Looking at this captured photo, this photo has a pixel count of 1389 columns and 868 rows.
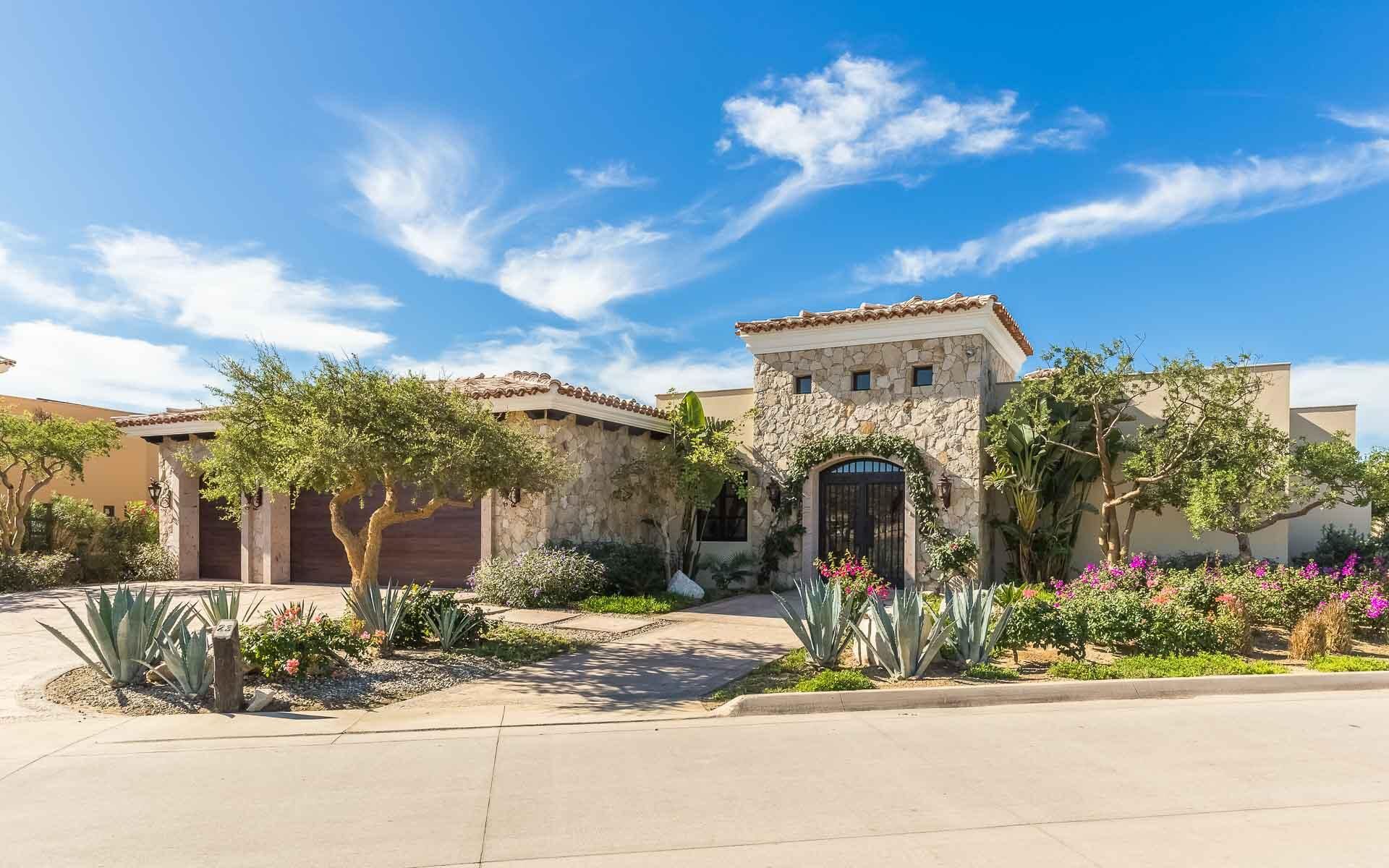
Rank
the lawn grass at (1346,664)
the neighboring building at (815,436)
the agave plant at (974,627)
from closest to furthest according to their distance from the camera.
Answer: the agave plant at (974,627) < the lawn grass at (1346,664) < the neighboring building at (815,436)

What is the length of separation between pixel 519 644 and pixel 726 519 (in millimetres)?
8203

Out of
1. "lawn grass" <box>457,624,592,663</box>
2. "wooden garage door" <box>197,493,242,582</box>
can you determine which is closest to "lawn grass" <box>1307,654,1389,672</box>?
"lawn grass" <box>457,624,592,663</box>

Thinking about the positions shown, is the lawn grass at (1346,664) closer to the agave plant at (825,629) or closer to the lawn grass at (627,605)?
the agave plant at (825,629)

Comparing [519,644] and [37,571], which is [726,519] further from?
[37,571]

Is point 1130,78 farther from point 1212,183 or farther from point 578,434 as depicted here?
point 578,434

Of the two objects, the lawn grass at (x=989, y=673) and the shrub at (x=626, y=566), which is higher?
the shrub at (x=626, y=566)

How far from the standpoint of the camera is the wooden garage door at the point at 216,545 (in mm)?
18938

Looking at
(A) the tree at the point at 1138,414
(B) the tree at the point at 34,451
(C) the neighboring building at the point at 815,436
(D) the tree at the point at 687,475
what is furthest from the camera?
(B) the tree at the point at 34,451

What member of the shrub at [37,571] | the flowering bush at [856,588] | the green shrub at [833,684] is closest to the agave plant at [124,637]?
the green shrub at [833,684]

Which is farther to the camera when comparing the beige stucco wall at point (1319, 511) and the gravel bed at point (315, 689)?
the beige stucco wall at point (1319, 511)

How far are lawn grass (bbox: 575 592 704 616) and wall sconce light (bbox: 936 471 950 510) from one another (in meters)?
5.25

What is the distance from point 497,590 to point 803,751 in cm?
889

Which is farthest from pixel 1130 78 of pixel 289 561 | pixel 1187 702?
pixel 289 561

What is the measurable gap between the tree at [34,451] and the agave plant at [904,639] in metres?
18.0
